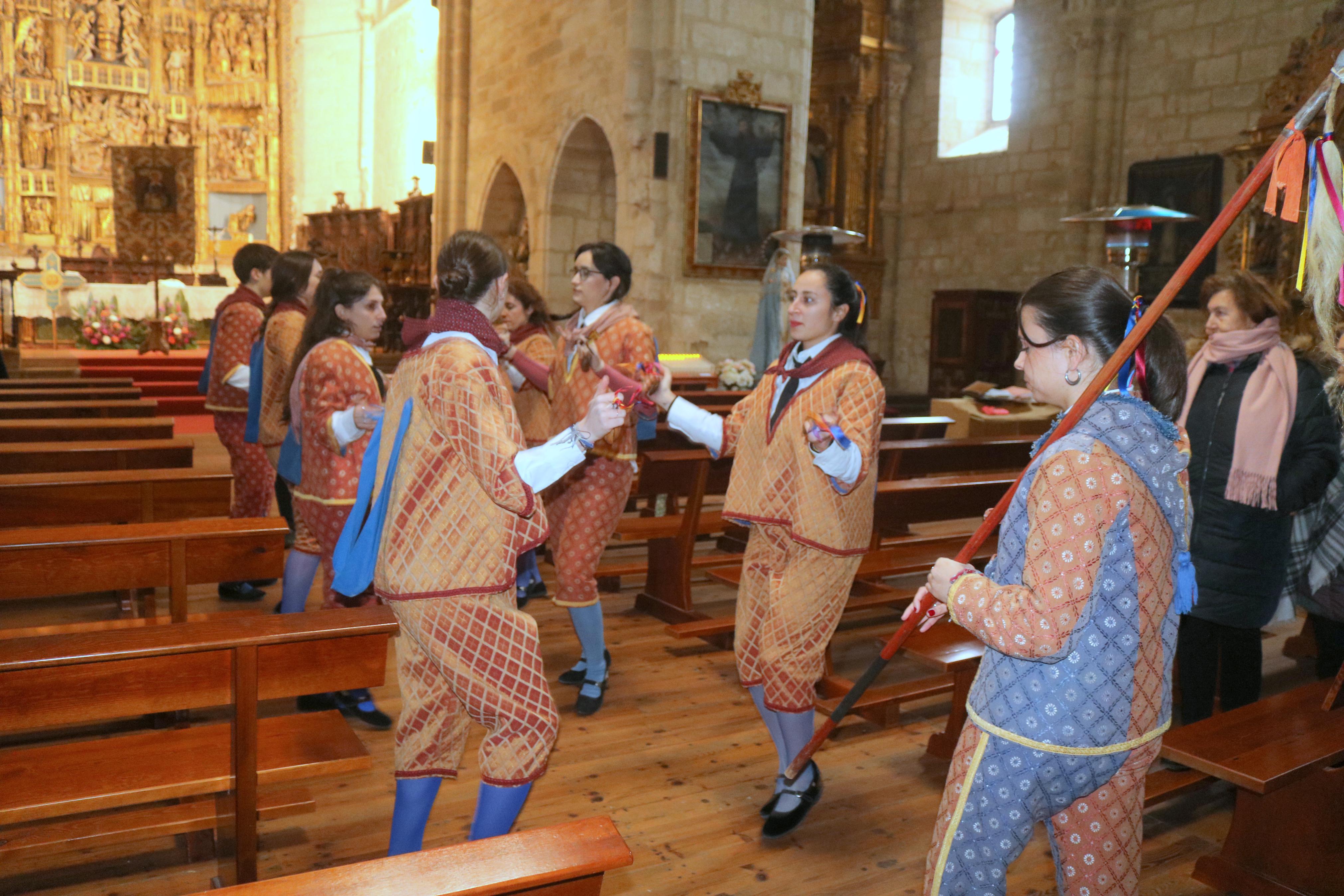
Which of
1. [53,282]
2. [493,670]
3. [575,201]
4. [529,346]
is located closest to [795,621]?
[493,670]

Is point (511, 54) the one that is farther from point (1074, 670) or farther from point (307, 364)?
point (1074, 670)

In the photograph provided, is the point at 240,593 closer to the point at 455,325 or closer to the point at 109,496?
the point at 109,496

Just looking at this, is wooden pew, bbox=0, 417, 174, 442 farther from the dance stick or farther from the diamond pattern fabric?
the dance stick

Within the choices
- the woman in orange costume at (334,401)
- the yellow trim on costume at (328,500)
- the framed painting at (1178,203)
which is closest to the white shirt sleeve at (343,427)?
the woman in orange costume at (334,401)

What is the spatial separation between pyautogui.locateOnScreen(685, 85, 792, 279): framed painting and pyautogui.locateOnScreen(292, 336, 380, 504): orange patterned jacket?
6.79 metres

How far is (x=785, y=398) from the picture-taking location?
274 cm

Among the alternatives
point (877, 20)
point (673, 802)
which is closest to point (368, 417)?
point (673, 802)

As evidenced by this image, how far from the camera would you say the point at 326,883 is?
123cm

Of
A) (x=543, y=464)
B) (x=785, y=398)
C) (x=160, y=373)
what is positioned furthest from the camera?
(x=160, y=373)

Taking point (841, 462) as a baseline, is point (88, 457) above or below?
below

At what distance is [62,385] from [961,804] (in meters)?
7.16

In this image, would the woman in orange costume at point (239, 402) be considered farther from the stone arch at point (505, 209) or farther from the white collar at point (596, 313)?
the stone arch at point (505, 209)

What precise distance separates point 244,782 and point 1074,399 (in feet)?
5.93

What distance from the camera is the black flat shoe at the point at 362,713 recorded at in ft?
11.2
